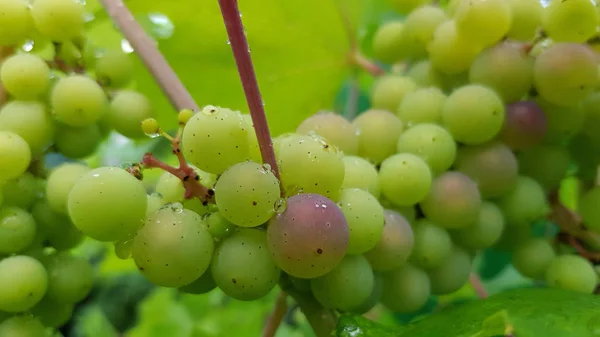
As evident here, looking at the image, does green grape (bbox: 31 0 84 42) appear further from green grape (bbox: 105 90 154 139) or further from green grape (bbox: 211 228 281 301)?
green grape (bbox: 211 228 281 301)

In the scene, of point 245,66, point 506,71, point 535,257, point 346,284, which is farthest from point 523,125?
point 245,66

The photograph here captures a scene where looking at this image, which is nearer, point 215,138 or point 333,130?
point 215,138

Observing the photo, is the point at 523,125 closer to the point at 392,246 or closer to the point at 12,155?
the point at 392,246

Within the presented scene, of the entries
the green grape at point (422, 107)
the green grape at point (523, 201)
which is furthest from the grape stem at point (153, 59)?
the green grape at point (523, 201)

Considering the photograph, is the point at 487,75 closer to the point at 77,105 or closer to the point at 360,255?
the point at 360,255

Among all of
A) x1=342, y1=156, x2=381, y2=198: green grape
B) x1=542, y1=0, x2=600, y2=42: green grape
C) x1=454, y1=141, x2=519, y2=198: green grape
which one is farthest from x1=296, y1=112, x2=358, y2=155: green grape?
x1=542, y1=0, x2=600, y2=42: green grape
